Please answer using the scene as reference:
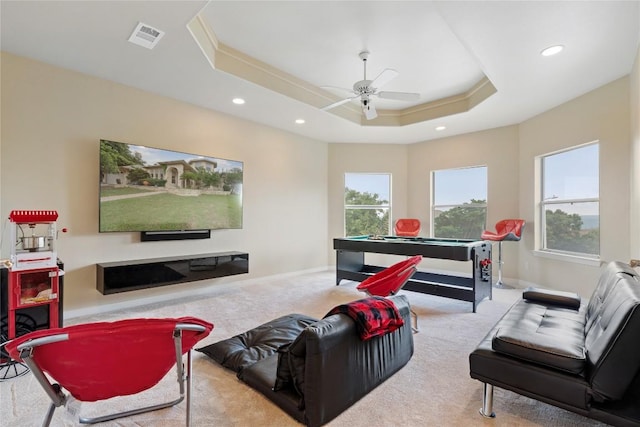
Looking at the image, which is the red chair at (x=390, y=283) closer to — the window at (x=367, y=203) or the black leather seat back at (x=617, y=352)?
the black leather seat back at (x=617, y=352)

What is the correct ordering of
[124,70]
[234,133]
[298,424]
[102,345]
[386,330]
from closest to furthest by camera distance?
[102,345] < [298,424] < [386,330] < [124,70] < [234,133]

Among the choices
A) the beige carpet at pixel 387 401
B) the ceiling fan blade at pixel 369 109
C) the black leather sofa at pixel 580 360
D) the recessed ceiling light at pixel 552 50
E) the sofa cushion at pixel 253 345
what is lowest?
the beige carpet at pixel 387 401

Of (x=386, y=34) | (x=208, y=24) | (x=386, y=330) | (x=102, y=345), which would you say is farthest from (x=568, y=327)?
(x=208, y=24)

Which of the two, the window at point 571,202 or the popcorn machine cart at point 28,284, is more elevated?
the window at point 571,202

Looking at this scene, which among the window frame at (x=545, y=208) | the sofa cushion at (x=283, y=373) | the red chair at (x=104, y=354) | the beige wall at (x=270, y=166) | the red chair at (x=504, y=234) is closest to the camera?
the red chair at (x=104, y=354)

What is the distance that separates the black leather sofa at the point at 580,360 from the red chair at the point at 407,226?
3.96m

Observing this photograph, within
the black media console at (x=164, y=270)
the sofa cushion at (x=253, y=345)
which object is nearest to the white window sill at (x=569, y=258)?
the sofa cushion at (x=253, y=345)

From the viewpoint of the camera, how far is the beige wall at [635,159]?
3.14 m

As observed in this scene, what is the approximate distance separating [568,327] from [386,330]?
4.08 feet

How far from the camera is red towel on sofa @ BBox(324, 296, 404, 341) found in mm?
1922

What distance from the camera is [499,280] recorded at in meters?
5.29

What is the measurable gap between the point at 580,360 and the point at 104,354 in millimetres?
2264

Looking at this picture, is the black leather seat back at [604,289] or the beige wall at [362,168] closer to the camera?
the black leather seat back at [604,289]

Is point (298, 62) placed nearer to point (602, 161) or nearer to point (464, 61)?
point (464, 61)
